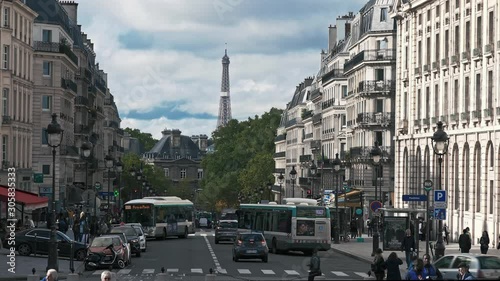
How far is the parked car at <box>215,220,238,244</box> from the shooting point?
8694cm

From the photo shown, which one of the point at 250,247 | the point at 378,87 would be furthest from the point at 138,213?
the point at 378,87

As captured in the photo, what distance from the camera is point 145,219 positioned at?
89.4m

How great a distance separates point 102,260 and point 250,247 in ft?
30.7

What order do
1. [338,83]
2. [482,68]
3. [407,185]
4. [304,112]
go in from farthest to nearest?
1. [304,112]
2. [338,83]
3. [407,185]
4. [482,68]

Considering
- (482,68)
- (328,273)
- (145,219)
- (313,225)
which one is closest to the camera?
(328,273)

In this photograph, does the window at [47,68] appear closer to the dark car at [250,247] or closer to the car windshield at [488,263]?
the dark car at [250,247]

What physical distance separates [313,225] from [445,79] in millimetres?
18982

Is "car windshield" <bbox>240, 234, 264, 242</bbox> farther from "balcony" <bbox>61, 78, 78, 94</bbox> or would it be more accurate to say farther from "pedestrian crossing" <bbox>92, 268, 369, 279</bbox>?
"balcony" <bbox>61, 78, 78, 94</bbox>

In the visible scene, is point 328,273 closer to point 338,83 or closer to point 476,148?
point 476,148

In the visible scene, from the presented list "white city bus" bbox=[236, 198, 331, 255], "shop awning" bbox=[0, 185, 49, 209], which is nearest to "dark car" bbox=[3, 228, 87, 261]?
"shop awning" bbox=[0, 185, 49, 209]

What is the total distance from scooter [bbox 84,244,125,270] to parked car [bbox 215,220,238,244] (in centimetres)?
3113

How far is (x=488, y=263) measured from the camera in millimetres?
35719

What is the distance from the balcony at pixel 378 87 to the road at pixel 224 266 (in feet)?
145

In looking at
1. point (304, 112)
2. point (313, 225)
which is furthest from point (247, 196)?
point (313, 225)
